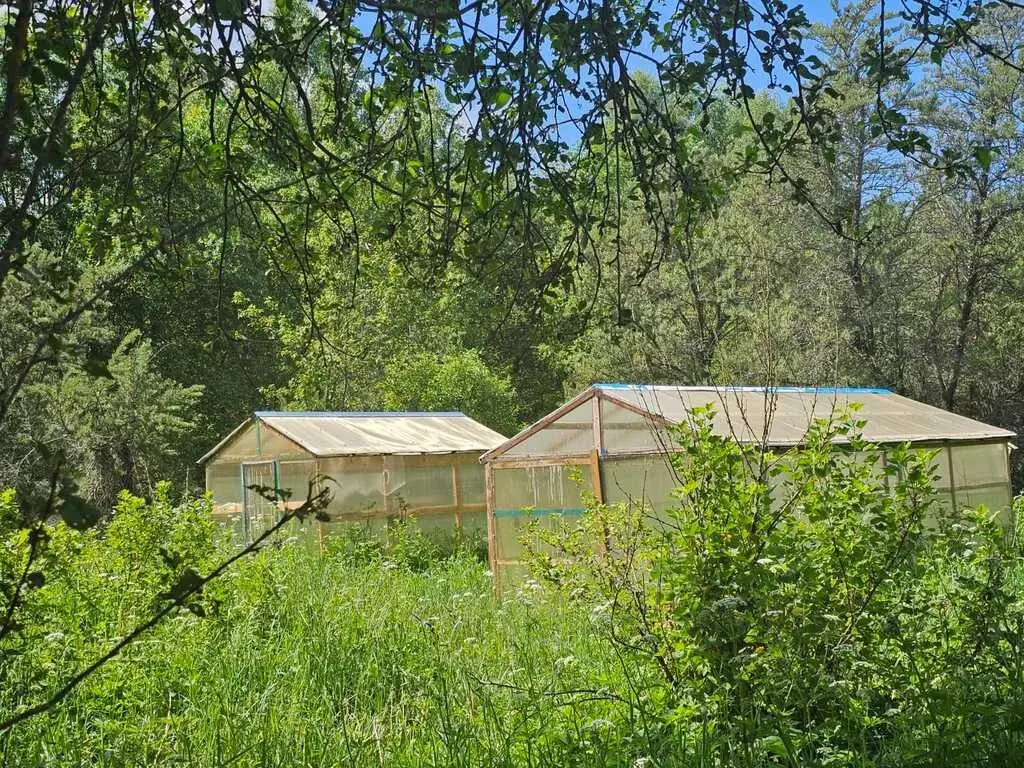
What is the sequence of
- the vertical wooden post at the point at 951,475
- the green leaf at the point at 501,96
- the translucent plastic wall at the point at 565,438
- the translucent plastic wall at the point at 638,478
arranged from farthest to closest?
1. the vertical wooden post at the point at 951,475
2. the translucent plastic wall at the point at 565,438
3. the translucent plastic wall at the point at 638,478
4. the green leaf at the point at 501,96

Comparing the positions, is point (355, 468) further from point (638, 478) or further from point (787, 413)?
point (787, 413)

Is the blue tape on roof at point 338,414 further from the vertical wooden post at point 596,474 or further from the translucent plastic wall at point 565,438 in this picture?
the vertical wooden post at point 596,474

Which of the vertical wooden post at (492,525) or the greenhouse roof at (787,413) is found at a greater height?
the greenhouse roof at (787,413)

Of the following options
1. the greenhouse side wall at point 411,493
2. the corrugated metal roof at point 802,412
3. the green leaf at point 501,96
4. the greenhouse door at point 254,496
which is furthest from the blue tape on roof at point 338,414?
the green leaf at point 501,96

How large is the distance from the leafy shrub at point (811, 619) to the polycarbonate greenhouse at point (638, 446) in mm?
5071

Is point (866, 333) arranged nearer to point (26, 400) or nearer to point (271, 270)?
point (26, 400)

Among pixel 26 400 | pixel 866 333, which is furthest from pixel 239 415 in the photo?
pixel 866 333

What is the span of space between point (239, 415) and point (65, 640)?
2222 cm

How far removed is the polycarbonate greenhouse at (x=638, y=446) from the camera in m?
11.2

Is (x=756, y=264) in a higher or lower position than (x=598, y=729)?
higher

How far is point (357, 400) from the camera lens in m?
22.4

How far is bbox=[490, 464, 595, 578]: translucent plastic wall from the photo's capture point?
1208 centimetres

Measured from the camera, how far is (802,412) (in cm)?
1342

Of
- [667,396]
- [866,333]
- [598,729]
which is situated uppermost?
[866,333]
